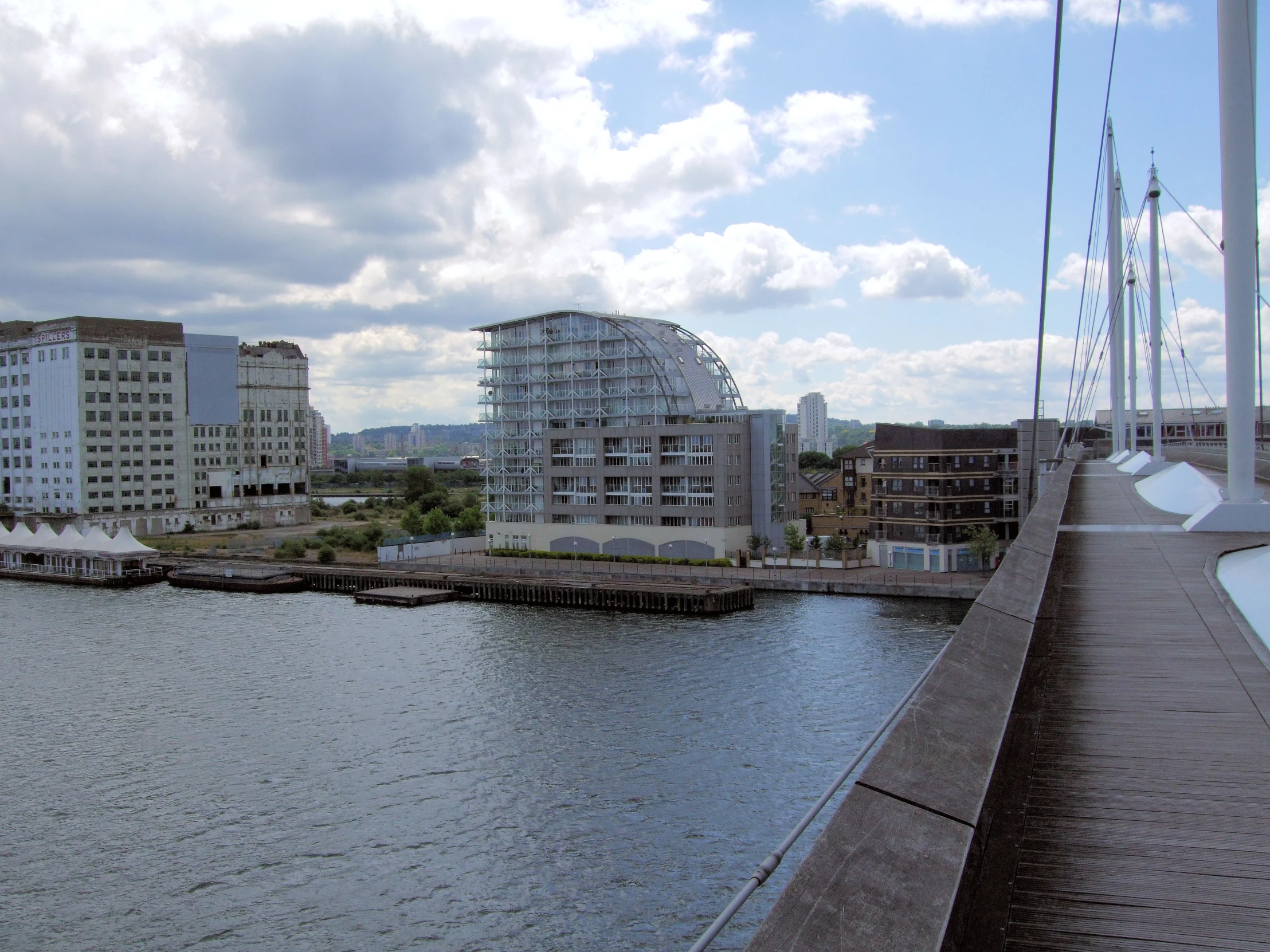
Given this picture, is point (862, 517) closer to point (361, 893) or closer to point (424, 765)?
point (424, 765)

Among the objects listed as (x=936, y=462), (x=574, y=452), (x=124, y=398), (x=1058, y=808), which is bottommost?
(x=1058, y=808)

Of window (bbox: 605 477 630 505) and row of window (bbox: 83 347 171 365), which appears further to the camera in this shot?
row of window (bbox: 83 347 171 365)

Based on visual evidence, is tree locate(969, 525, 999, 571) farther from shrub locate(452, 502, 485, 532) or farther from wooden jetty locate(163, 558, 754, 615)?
shrub locate(452, 502, 485, 532)

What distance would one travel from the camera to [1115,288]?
25078mm

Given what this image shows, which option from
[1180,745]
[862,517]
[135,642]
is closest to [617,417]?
[862,517]

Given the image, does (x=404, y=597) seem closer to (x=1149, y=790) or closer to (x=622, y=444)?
(x=622, y=444)

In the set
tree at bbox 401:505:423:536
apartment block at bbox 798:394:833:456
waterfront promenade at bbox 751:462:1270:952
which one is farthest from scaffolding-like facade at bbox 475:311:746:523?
apartment block at bbox 798:394:833:456

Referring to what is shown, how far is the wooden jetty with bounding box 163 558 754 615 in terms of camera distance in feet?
102

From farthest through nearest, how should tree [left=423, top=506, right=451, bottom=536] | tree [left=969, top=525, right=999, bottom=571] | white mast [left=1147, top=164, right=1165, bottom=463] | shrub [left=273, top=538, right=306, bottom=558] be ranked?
1. tree [left=423, top=506, right=451, bottom=536]
2. shrub [left=273, top=538, right=306, bottom=558]
3. tree [left=969, top=525, right=999, bottom=571]
4. white mast [left=1147, top=164, right=1165, bottom=463]

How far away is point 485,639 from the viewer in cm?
2650

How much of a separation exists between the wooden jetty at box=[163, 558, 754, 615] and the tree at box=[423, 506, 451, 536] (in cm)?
824

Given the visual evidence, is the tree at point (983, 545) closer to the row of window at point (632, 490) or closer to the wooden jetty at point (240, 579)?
the row of window at point (632, 490)

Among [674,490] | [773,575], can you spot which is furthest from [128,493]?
[773,575]

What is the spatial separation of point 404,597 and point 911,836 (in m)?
33.6
